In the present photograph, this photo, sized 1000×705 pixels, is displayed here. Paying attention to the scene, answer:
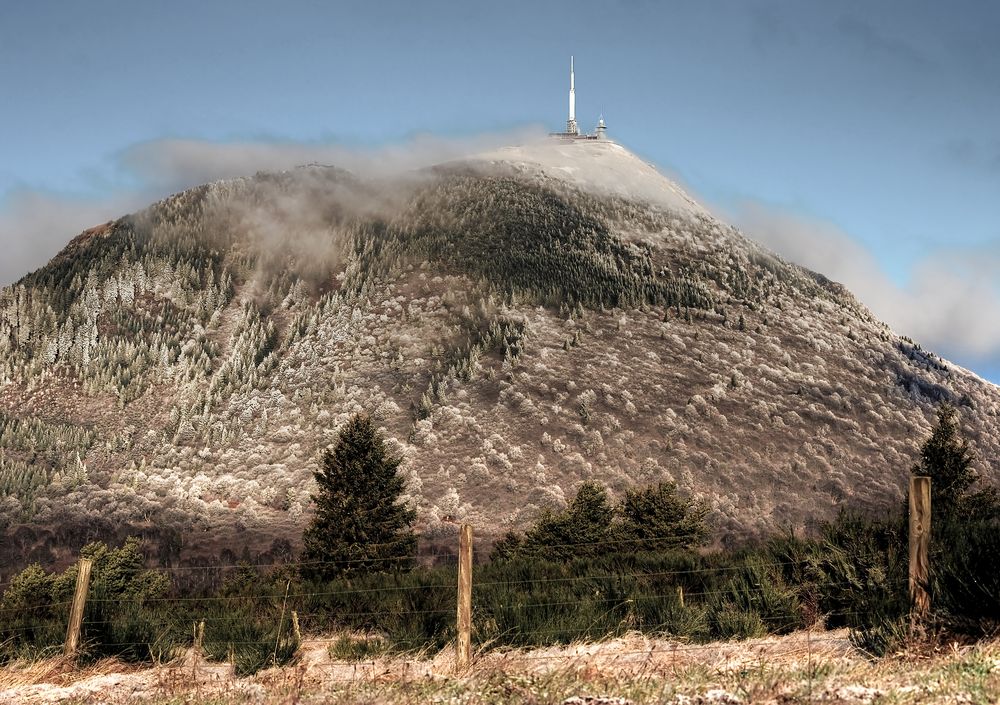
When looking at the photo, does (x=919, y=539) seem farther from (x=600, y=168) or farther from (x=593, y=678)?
(x=600, y=168)

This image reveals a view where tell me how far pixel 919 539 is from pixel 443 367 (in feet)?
277

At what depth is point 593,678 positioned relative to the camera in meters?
8.42

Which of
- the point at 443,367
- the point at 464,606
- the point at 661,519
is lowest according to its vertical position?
the point at 661,519

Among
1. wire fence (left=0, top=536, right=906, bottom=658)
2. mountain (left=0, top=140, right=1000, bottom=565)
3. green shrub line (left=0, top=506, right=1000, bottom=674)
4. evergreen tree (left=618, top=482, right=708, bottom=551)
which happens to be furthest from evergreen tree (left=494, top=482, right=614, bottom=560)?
mountain (left=0, top=140, right=1000, bottom=565)

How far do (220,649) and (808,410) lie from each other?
8130 cm

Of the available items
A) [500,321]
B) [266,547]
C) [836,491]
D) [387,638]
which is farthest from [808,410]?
[387,638]

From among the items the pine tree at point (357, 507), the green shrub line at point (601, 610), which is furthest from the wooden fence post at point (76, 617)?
the pine tree at point (357, 507)

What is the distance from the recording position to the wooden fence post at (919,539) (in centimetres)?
920

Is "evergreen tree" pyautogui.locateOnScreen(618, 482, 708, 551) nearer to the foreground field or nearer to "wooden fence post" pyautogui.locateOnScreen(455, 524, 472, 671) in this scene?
"wooden fence post" pyautogui.locateOnScreen(455, 524, 472, 671)

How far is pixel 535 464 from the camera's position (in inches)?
3100

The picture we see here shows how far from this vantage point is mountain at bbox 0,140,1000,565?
78.2 metres

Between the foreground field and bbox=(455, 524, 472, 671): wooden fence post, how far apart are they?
194 millimetres

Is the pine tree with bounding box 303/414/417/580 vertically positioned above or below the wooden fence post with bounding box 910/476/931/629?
below

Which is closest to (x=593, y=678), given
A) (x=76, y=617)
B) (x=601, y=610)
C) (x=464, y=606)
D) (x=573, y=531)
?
(x=464, y=606)
